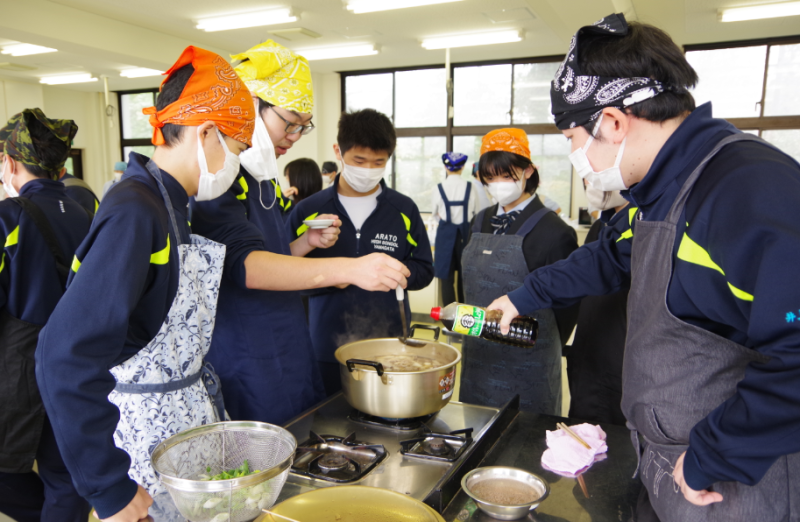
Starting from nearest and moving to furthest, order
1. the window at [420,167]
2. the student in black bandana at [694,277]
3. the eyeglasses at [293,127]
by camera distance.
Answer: the student in black bandana at [694,277], the eyeglasses at [293,127], the window at [420,167]

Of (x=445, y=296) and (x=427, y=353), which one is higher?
(x=427, y=353)

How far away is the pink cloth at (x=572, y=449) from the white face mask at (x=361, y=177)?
130 centimetres

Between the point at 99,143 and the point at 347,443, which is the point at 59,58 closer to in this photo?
the point at 99,143

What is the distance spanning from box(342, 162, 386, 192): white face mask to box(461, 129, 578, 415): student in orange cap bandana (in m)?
0.49

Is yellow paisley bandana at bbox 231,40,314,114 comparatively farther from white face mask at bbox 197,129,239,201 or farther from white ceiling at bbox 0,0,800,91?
white ceiling at bbox 0,0,800,91

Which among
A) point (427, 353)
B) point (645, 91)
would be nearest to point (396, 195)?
point (427, 353)

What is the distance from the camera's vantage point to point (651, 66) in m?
1.04

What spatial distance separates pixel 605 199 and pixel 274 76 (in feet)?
4.35

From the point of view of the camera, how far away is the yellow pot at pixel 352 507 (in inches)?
38.3

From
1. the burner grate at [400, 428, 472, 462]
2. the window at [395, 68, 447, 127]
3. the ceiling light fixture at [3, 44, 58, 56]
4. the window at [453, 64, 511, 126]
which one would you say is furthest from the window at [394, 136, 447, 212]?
the burner grate at [400, 428, 472, 462]

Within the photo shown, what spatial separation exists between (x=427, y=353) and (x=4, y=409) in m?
1.60

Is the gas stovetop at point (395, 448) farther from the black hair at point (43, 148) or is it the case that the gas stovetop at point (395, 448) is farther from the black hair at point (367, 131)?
the black hair at point (43, 148)

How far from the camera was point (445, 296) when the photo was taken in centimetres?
580

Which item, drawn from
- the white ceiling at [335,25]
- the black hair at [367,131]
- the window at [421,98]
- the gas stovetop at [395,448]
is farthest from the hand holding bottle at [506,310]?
the window at [421,98]
